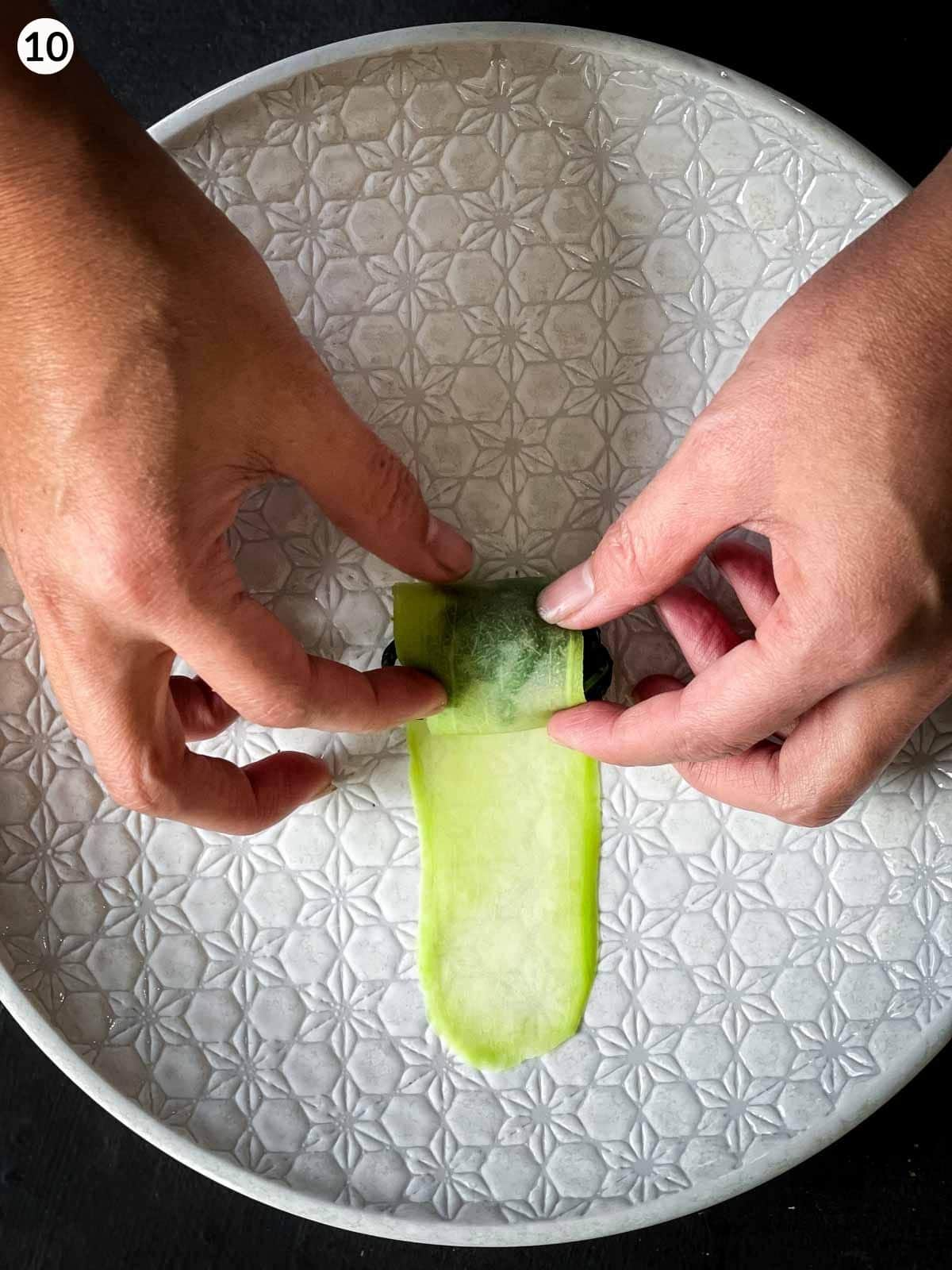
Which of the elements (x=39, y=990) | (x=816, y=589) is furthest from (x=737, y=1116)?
(x=39, y=990)

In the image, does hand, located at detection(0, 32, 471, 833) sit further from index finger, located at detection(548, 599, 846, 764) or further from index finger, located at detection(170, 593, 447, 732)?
index finger, located at detection(548, 599, 846, 764)

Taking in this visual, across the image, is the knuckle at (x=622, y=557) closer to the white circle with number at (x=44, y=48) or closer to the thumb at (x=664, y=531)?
the thumb at (x=664, y=531)

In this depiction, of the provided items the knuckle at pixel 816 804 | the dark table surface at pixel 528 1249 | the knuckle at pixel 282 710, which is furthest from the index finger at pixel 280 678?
the dark table surface at pixel 528 1249

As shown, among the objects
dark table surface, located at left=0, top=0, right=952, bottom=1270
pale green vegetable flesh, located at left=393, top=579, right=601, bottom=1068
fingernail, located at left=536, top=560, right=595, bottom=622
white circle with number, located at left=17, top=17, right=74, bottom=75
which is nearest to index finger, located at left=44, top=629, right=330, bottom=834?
pale green vegetable flesh, located at left=393, top=579, right=601, bottom=1068

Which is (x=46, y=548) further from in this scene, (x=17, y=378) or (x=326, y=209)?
(x=326, y=209)

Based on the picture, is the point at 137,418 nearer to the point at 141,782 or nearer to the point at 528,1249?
the point at 141,782

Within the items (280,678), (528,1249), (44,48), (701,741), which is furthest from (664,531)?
(528,1249)
